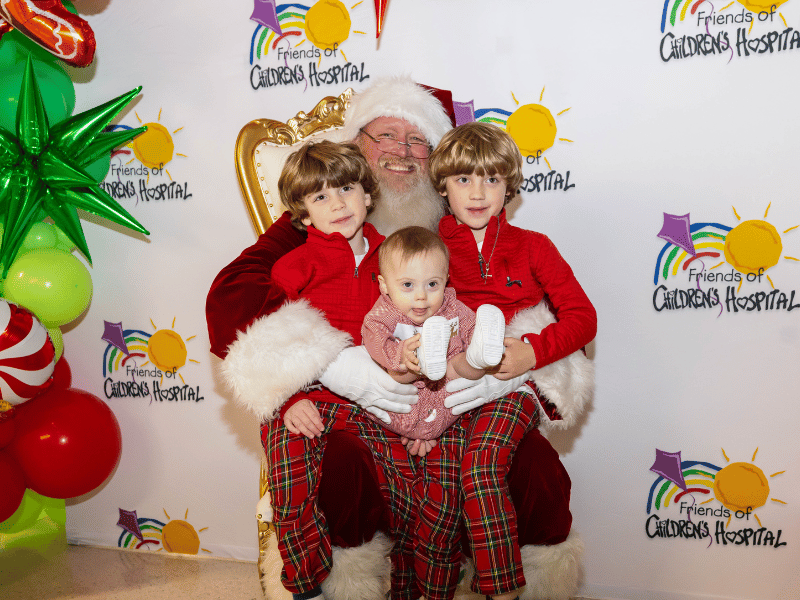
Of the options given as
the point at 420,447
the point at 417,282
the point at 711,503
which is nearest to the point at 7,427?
the point at 420,447

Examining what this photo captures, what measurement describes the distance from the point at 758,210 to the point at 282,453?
5.66 ft

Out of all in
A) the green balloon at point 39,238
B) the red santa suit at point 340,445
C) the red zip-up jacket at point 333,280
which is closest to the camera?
the red santa suit at point 340,445

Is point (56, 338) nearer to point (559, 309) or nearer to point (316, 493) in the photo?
point (316, 493)

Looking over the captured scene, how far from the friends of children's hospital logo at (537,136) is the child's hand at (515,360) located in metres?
0.83

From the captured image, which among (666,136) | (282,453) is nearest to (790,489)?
(666,136)

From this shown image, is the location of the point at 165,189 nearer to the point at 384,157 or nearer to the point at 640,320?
the point at 384,157

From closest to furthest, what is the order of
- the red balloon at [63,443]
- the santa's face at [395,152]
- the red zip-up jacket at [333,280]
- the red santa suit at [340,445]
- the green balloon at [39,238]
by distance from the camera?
1. the red santa suit at [340,445]
2. the red zip-up jacket at [333,280]
3. the santa's face at [395,152]
4. the red balloon at [63,443]
5. the green balloon at [39,238]

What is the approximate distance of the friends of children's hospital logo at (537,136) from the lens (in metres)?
2.39

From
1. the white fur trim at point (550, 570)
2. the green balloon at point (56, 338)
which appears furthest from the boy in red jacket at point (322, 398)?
the green balloon at point (56, 338)

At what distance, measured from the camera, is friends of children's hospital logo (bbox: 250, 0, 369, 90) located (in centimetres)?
255

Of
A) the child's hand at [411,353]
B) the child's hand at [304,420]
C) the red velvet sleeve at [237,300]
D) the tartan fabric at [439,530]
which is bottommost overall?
the tartan fabric at [439,530]

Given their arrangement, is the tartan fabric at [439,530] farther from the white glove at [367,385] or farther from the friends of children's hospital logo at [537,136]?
the friends of children's hospital logo at [537,136]

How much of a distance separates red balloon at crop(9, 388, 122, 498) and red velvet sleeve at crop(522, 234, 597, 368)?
1706mm

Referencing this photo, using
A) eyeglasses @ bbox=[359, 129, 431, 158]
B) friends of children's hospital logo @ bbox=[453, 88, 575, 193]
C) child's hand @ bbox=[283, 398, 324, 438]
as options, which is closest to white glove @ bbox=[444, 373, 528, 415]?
child's hand @ bbox=[283, 398, 324, 438]
